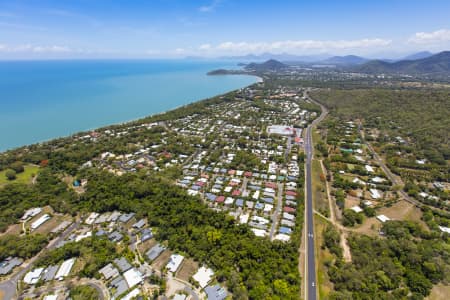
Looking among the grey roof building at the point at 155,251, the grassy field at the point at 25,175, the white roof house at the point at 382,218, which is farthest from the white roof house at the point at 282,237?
the grassy field at the point at 25,175

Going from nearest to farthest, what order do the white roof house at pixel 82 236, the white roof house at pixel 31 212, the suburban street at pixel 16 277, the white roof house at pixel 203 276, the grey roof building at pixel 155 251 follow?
the suburban street at pixel 16 277, the white roof house at pixel 203 276, the grey roof building at pixel 155 251, the white roof house at pixel 82 236, the white roof house at pixel 31 212

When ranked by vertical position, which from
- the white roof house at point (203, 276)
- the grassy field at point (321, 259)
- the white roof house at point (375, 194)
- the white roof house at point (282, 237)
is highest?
the white roof house at point (375, 194)

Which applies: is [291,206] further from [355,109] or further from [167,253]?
[355,109]

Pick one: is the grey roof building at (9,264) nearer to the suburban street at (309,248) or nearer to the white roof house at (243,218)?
the white roof house at (243,218)

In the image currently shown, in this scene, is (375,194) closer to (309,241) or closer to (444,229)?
(444,229)

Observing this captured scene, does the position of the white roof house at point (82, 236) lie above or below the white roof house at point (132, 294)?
above

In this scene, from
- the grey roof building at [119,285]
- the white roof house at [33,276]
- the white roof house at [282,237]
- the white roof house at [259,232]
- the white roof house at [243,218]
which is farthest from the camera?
the white roof house at [243,218]

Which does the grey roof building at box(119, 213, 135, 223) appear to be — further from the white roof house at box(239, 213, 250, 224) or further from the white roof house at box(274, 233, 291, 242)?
the white roof house at box(274, 233, 291, 242)

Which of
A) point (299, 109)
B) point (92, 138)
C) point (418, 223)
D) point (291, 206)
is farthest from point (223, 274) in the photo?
point (299, 109)
